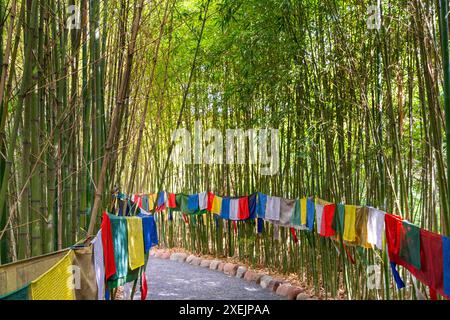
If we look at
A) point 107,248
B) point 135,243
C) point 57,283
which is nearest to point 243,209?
point 135,243

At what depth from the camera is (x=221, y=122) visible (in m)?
8.20

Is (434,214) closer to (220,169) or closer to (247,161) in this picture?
(247,161)

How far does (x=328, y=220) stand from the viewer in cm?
475

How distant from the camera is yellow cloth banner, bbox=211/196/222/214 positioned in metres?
7.80

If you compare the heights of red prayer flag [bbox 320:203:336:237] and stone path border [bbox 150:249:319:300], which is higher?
red prayer flag [bbox 320:203:336:237]

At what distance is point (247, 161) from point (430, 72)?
173 inches

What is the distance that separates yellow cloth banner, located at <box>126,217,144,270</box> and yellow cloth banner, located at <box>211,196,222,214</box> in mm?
4330

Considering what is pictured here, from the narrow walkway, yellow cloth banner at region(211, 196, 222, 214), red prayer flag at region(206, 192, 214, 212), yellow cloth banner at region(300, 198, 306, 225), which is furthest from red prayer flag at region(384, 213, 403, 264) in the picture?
red prayer flag at region(206, 192, 214, 212)

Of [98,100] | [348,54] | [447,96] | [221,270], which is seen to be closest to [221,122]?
[221,270]

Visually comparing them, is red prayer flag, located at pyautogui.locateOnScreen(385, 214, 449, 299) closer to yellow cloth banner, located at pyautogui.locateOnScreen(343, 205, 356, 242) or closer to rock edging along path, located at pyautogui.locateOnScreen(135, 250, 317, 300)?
yellow cloth banner, located at pyautogui.locateOnScreen(343, 205, 356, 242)

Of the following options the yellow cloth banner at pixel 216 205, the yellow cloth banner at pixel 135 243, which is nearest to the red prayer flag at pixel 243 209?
the yellow cloth banner at pixel 216 205

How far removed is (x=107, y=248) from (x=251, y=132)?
4860 mm

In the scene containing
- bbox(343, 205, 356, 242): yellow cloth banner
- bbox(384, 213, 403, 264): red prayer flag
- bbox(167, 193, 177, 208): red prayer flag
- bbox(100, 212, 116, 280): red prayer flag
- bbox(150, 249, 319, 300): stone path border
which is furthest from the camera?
bbox(167, 193, 177, 208): red prayer flag

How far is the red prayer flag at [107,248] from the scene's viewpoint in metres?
2.69
